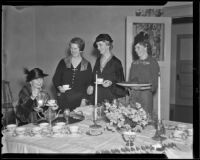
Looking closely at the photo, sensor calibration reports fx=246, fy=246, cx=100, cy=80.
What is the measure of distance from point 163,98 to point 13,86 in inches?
77.0

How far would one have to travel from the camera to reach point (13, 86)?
3070 mm

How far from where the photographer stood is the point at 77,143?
5.15ft

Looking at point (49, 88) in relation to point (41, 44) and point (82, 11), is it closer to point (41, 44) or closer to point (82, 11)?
point (41, 44)

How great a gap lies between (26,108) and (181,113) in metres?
3.67

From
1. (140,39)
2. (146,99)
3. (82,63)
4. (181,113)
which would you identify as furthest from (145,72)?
(181,113)

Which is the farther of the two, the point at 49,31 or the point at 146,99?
the point at 49,31

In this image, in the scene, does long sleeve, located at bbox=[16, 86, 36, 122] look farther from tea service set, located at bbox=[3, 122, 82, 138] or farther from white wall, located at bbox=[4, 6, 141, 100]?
white wall, located at bbox=[4, 6, 141, 100]

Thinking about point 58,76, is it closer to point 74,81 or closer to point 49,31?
point 74,81

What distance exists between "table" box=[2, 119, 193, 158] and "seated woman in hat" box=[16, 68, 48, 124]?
1.61 ft

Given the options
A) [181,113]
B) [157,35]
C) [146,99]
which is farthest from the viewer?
[181,113]

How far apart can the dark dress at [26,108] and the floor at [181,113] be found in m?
2.86

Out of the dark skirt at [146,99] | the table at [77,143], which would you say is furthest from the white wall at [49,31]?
the table at [77,143]

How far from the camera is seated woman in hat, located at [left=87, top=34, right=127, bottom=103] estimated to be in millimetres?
A: 2674

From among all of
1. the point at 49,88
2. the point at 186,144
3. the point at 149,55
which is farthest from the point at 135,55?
the point at 186,144
